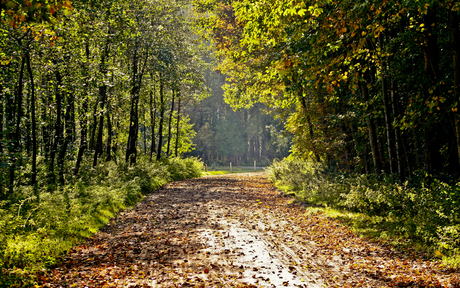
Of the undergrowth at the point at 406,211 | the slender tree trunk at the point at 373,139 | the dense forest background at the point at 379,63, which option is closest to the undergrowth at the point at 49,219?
the dense forest background at the point at 379,63

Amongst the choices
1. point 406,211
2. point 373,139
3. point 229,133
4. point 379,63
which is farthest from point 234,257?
point 229,133

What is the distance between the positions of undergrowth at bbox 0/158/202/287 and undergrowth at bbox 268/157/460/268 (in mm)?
7140

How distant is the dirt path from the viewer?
492 cm

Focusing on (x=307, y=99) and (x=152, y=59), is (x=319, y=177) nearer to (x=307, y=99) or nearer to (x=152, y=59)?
(x=307, y=99)

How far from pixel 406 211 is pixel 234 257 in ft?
15.3

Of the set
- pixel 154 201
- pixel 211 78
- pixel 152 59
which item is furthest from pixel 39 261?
pixel 211 78

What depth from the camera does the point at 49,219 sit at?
6.70 m

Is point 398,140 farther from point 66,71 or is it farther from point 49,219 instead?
point 66,71

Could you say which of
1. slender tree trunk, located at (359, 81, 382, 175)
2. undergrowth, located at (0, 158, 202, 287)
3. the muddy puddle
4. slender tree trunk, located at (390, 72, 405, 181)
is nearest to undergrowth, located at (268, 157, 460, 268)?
slender tree trunk, located at (390, 72, 405, 181)

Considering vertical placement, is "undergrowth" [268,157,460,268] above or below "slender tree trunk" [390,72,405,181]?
below

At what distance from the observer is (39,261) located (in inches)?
205

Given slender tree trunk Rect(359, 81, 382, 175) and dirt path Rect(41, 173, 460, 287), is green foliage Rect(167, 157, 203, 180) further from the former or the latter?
slender tree trunk Rect(359, 81, 382, 175)

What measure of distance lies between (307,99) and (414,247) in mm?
12081

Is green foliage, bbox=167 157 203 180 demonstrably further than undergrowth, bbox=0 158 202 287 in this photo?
Yes
